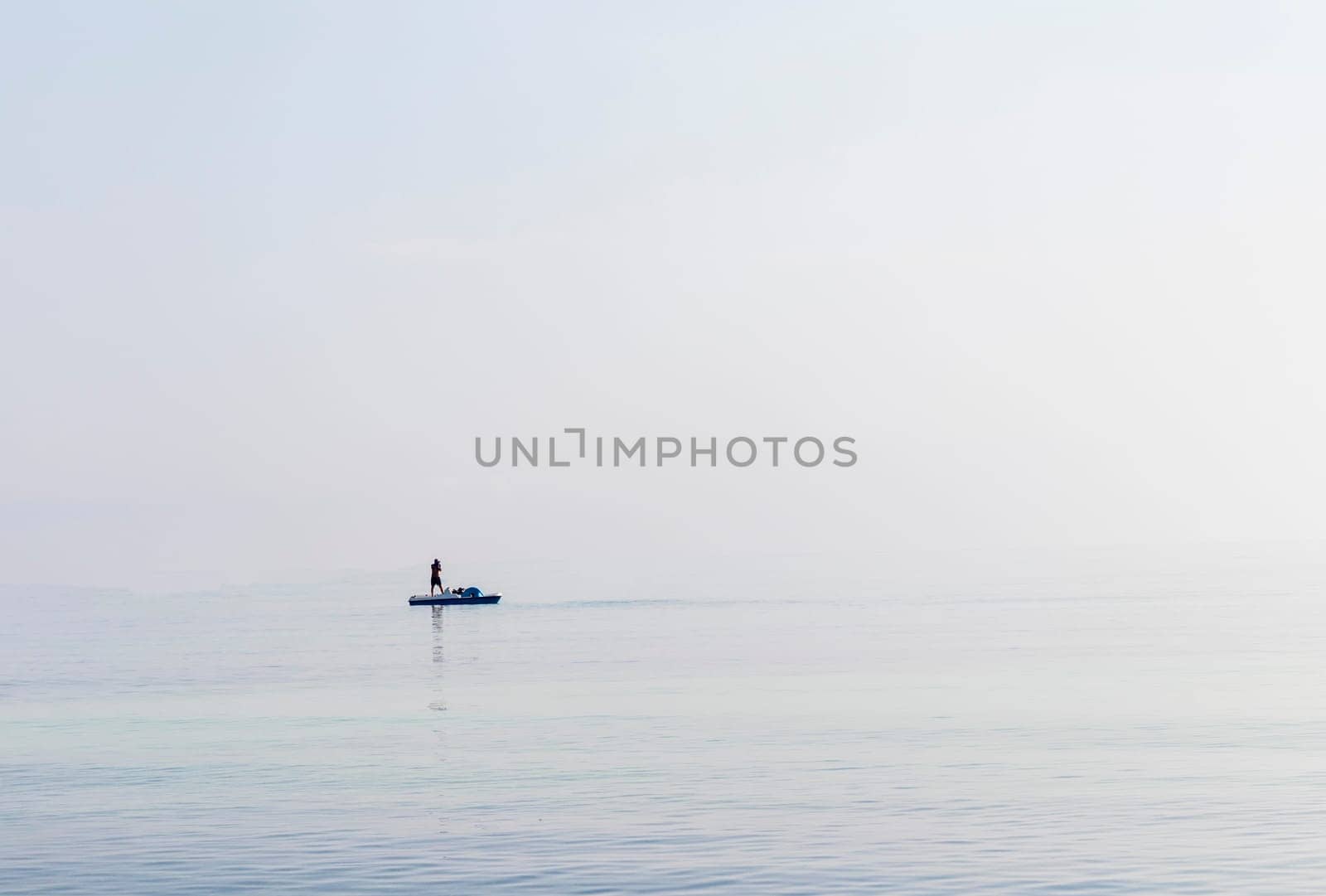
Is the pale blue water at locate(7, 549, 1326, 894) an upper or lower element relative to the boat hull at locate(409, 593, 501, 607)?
lower

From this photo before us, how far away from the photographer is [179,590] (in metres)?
177

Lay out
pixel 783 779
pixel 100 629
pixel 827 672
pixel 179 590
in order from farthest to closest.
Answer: pixel 179 590, pixel 100 629, pixel 827 672, pixel 783 779

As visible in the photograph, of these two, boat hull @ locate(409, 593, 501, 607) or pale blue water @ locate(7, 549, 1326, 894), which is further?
boat hull @ locate(409, 593, 501, 607)

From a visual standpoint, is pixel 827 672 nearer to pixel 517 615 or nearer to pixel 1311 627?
pixel 1311 627

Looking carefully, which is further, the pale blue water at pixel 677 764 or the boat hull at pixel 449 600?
the boat hull at pixel 449 600

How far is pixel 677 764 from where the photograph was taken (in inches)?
1329

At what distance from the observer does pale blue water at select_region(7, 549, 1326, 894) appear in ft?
78.7

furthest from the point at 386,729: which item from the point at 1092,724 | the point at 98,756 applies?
the point at 1092,724

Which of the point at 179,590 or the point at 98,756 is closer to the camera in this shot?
the point at 98,756

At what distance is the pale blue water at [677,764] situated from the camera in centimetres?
2400

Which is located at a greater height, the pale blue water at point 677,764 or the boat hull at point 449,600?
the boat hull at point 449,600

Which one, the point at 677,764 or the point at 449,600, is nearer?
the point at 677,764

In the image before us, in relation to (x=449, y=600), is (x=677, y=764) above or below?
below

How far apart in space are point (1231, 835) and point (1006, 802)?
426 centimetres
